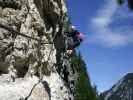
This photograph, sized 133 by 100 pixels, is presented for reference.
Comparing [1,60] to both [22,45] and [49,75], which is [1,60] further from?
[49,75]

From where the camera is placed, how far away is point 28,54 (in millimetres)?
12141

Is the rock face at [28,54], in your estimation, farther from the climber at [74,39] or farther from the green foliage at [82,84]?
the green foliage at [82,84]

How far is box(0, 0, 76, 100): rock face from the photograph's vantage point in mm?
11047

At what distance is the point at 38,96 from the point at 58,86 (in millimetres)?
2290

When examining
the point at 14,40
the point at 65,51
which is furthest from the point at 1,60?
the point at 65,51

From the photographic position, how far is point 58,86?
551 inches

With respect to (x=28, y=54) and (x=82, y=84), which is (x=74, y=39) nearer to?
(x=28, y=54)

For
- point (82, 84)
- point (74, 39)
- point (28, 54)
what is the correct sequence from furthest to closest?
1. point (82, 84)
2. point (74, 39)
3. point (28, 54)

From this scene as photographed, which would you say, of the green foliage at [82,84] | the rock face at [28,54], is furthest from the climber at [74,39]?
the green foliage at [82,84]

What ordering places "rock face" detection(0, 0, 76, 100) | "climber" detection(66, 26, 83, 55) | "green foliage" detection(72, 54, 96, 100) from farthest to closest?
1. "green foliage" detection(72, 54, 96, 100)
2. "climber" detection(66, 26, 83, 55)
3. "rock face" detection(0, 0, 76, 100)

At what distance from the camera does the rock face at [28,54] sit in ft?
36.2

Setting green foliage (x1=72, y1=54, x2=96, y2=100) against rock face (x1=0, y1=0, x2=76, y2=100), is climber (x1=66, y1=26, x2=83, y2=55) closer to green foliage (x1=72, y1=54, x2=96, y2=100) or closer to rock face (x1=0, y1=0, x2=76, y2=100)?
rock face (x1=0, y1=0, x2=76, y2=100)

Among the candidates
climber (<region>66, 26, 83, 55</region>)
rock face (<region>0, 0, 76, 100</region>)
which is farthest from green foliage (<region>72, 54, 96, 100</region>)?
rock face (<region>0, 0, 76, 100</region>)

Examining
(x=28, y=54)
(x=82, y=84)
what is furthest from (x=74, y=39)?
(x=82, y=84)
